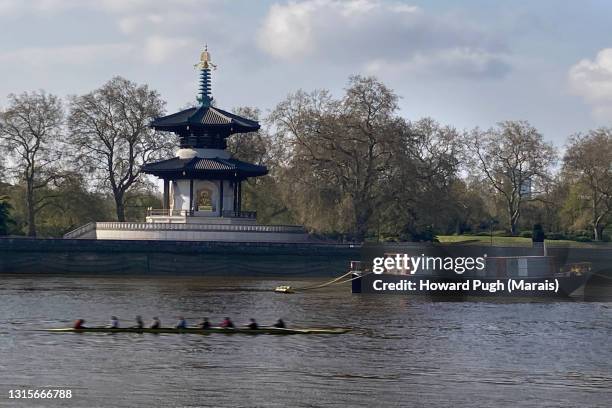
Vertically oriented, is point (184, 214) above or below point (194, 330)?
above

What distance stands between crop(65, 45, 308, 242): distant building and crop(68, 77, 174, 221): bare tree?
20.8ft

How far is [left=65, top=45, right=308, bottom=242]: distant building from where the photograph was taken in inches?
3349

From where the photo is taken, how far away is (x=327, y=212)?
92.6 m

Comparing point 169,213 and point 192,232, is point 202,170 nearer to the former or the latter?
point 169,213

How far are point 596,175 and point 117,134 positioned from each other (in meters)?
46.4

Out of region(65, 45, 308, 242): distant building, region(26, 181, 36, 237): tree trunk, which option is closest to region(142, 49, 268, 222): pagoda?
region(65, 45, 308, 242): distant building

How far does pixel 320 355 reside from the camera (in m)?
38.8

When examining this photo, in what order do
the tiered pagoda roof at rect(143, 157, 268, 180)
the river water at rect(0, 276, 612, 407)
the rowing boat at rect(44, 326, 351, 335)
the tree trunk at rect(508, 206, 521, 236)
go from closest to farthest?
the river water at rect(0, 276, 612, 407), the rowing boat at rect(44, 326, 351, 335), the tiered pagoda roof at rect(143, 157, 268, 180), the tree trunk at rect(508, 206, 521, 236)

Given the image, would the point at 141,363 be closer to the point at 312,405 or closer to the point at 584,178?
the point at 312,405

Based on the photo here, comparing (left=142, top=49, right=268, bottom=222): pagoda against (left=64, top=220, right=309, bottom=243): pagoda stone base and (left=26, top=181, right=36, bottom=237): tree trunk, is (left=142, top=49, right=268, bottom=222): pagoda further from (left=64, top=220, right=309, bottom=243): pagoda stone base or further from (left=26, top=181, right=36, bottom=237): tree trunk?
(left=26, top=181, right=36, bottom=237): tree trunk

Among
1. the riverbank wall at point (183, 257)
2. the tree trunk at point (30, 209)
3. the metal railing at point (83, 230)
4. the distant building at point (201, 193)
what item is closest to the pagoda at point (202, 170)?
the distant building at point (201, 193)

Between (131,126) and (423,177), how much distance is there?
2824 cm

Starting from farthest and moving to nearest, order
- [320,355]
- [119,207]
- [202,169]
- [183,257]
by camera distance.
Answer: [119,207], [202,169], [183,257], [320,355]

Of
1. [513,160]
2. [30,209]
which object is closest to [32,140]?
[30,209]
